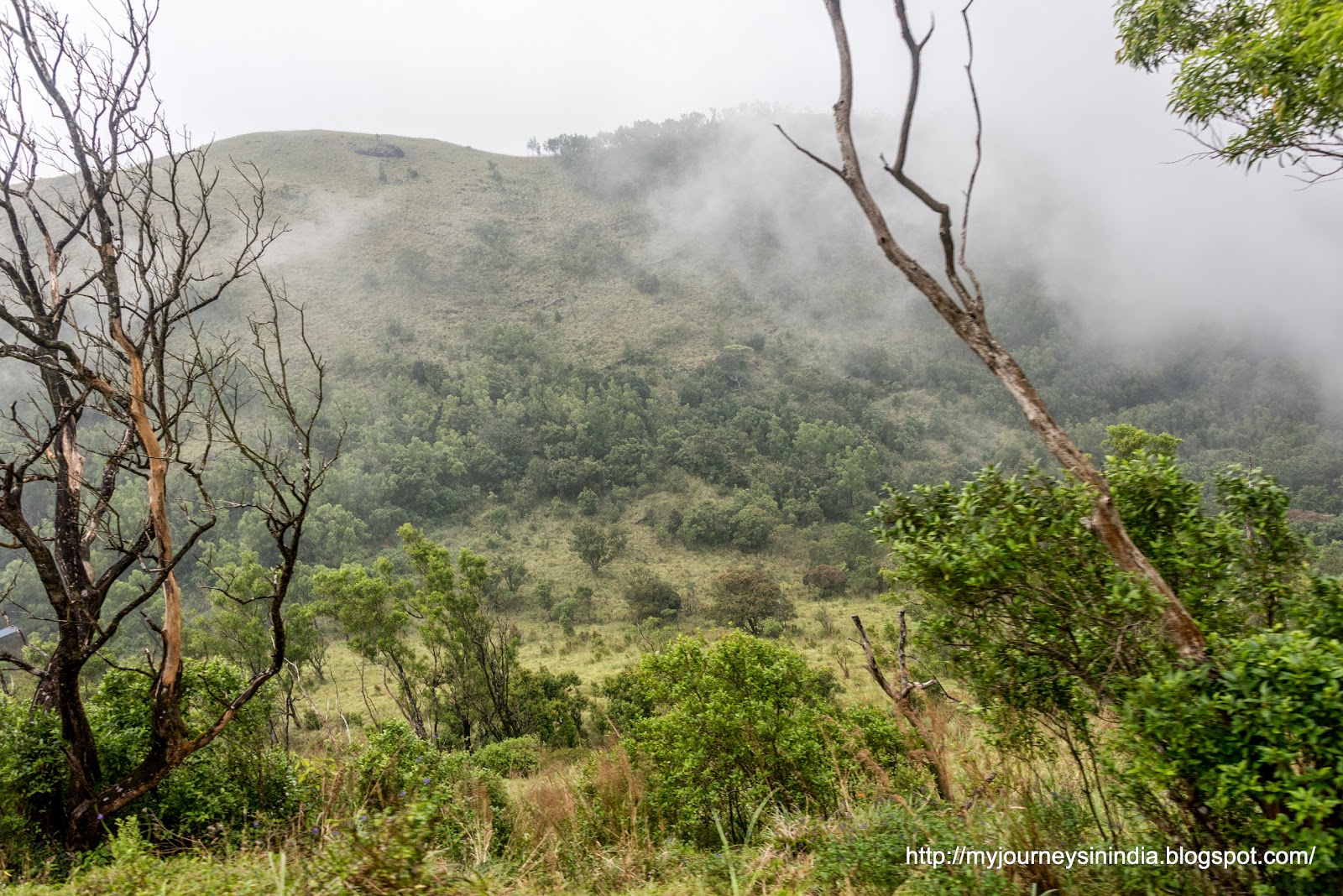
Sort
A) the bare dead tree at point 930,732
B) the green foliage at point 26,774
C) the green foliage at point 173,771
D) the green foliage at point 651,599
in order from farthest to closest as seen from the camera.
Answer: the green foliage at point 651,599 < the green foliage at point 173,771 < the green foliage at point 26,774 < the bare dead tree at point 930,732

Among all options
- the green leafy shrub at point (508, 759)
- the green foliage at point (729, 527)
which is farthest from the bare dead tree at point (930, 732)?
the green foliage at point (729, 527)

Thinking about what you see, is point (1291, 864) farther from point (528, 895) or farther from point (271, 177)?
point (271, 177)

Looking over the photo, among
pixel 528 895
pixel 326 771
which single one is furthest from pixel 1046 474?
pixel 326 771

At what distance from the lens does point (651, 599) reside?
2900 centimetres

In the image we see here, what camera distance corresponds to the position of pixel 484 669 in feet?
55.7

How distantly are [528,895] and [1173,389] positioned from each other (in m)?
66.4

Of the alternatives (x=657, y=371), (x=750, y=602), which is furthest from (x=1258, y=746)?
(x=657, y=371)

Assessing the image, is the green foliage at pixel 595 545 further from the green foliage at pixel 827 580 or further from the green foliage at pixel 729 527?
the green foliage at pixel 827 580

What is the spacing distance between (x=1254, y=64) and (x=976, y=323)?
105 inches

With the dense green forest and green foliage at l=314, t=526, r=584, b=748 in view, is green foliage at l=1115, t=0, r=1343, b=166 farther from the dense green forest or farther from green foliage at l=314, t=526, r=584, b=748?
green foliage at l=314, t=526, r=584, b=748

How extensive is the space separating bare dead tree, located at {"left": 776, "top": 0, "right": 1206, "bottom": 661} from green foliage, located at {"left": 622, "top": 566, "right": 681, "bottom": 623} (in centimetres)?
2503

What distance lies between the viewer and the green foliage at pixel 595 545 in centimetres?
3319

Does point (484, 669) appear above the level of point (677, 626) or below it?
above

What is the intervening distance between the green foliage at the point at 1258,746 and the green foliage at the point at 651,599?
2533 centimetres
